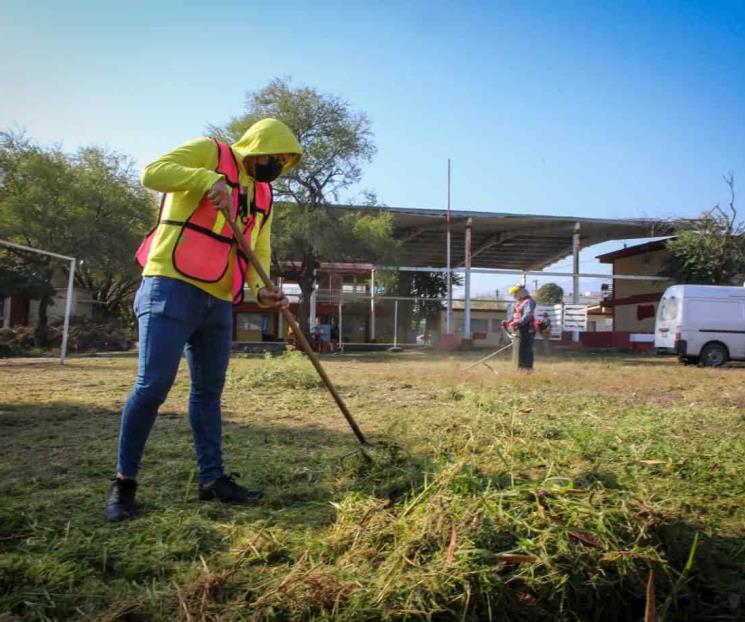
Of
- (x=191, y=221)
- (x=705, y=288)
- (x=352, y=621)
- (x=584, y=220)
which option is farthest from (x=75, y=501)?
(x=584, y=220)

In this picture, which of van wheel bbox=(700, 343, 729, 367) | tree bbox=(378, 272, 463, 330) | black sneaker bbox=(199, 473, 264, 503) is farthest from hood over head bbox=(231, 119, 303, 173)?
tree bbox=(378, 272, 463, 330)

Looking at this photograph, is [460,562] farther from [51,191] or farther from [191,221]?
[51,191]

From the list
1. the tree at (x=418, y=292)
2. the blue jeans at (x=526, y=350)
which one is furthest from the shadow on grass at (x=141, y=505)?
the tree at (x=418, y=292)

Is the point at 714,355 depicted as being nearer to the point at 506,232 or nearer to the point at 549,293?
the point at 506,232

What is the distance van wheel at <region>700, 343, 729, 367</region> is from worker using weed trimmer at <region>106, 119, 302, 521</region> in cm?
1579

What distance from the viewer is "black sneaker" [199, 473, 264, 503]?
103 inches

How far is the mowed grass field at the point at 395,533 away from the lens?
1625mm

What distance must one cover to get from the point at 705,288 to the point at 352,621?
17.0 metres

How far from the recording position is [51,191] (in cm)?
1995

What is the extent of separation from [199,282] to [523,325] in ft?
27.8

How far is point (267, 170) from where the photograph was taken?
2.92m

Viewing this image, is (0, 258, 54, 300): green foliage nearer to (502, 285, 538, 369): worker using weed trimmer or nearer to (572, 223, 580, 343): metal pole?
(502, 285, 538, 369): worker using weed trimmer

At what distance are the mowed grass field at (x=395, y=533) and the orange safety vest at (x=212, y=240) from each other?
3.34 ft

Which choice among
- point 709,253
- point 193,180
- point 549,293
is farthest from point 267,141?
point 549,293
